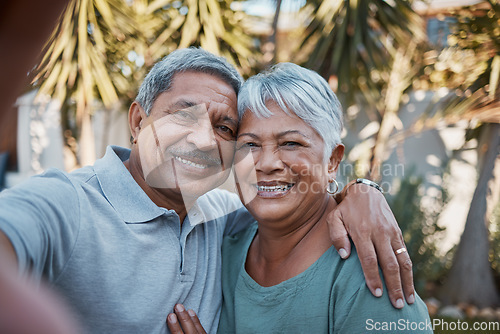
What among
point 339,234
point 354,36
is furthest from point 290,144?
point 354,36

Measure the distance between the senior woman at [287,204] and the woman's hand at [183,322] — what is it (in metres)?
0.03

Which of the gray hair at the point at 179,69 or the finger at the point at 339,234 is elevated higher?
the gray hair at the point at 179,69

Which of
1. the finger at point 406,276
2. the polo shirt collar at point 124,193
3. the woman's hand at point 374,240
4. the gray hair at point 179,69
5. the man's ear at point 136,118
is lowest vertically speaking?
the finger at point 406,276

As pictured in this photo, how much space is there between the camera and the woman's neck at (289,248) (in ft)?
6.04

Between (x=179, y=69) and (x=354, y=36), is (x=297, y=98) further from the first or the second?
(x=354, y=36)

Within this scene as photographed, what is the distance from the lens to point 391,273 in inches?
60.2

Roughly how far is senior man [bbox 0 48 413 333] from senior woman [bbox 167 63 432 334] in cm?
9

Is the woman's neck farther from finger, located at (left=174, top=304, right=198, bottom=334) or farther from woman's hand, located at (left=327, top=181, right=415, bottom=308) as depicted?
finger, located at (left=174, top=304, right=198, bottom=334)

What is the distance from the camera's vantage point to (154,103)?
1979mm

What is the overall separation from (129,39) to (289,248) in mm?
5068

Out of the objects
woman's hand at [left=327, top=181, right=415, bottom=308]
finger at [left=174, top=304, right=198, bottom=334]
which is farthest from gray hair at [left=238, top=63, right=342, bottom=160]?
finger at [left=174, top=304, right=198, bottom=334]

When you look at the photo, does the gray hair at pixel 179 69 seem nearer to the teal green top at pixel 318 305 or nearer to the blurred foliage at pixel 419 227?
the teal green top at pixel 318 305

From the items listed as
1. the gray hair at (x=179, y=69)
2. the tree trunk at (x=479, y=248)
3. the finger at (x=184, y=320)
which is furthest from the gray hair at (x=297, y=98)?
Answer: the tree trunk at (x=479, y=248)

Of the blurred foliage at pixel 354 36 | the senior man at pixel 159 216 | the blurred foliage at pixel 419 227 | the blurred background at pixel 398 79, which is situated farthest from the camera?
the blurred foliage at pixel 419 227
